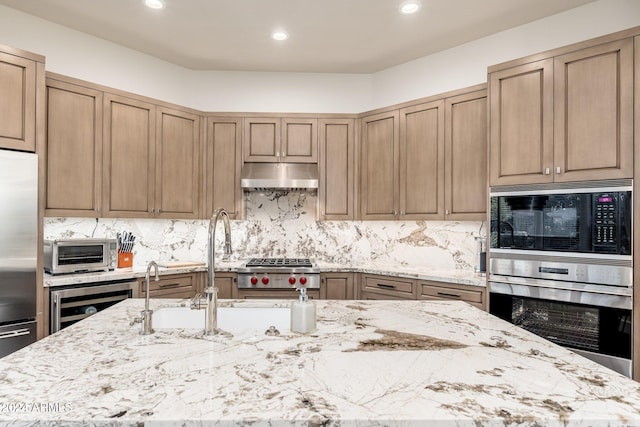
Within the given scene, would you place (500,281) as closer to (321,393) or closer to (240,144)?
(321,393)

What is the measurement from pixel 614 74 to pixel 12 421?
3.10 m

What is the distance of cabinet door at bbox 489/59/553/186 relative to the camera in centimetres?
245

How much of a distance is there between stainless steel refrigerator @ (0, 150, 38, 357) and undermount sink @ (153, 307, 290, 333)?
1.40 metres

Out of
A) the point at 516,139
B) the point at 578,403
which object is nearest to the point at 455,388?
the point at 578,403

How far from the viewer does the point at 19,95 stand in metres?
2.39

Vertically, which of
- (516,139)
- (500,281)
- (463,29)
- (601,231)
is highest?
(463,29)

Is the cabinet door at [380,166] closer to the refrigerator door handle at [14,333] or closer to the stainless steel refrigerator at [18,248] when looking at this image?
the stainless steel refrigerator at [18,248]

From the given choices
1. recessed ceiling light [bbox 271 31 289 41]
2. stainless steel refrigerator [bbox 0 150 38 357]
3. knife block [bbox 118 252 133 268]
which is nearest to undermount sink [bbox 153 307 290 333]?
stainless steel refrigerator [bbox 0 150 38 357]

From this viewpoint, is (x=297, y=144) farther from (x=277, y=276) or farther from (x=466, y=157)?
(x=466, y=157)

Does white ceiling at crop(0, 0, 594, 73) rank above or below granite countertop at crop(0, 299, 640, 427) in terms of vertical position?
above

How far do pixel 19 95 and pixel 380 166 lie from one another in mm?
2916

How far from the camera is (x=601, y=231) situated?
86.8 inches

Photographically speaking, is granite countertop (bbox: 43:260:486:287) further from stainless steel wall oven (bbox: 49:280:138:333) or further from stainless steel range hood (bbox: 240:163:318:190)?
stainless steel range hood (bbox: 240:163:318:190)

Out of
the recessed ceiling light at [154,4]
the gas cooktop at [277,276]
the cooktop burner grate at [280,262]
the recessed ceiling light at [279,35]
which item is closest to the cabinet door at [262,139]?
the recessed ceiling light at [279,35]
